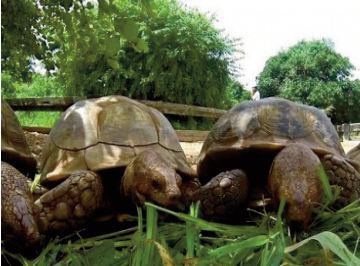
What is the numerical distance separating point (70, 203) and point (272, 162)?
0.45m

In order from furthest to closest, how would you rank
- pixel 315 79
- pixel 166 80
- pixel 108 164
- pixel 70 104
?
pixel 315 79 < pixel 166 80 < pixel 70 104 < pixel 108 164

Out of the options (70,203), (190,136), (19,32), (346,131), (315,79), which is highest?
(19,32)

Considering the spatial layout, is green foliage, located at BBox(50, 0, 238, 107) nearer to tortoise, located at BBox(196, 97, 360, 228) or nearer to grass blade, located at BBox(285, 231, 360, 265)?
tortoise, located at BBox(196, 97, 360, 228)

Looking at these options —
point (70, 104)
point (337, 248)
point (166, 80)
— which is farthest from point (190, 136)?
point (337, 248)

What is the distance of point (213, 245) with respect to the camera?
0.98 m

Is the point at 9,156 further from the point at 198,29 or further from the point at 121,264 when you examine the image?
the point at 198,29

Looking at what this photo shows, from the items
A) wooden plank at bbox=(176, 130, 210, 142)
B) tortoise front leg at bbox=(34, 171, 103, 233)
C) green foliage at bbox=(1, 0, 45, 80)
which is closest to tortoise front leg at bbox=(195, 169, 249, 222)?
tortoise front leg at bbox=(34, 171, 103, 233)

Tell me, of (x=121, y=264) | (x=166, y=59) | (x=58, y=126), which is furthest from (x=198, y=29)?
(x=121, y=264)

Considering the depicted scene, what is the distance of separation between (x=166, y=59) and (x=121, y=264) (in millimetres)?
9238

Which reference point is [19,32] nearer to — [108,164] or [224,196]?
[108,164]

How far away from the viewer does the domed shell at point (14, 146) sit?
54.7 inches

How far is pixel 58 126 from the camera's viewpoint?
161cm

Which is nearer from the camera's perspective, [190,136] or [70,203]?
[70,203]

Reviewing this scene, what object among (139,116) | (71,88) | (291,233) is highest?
(139,116)
